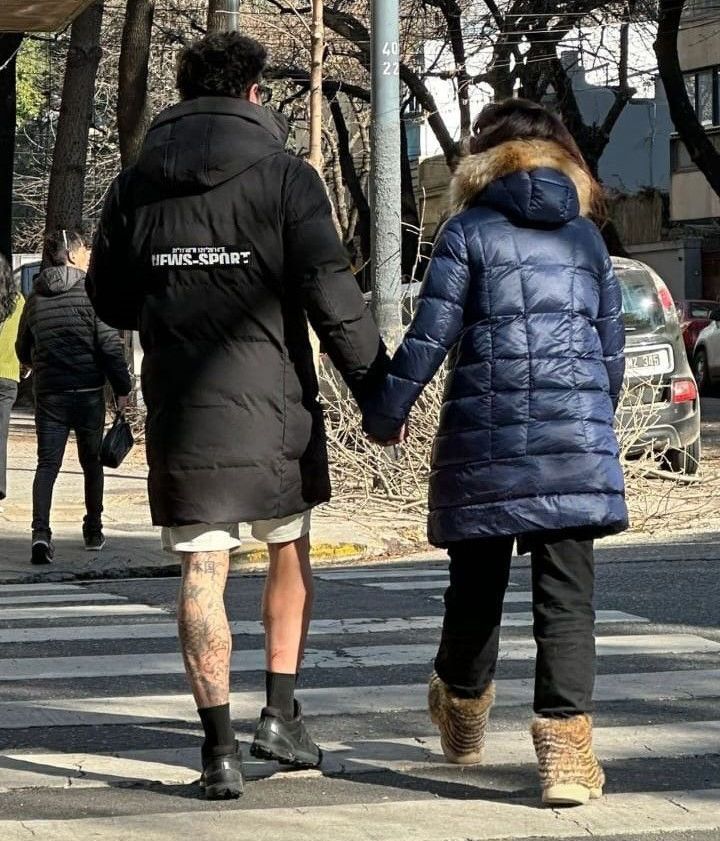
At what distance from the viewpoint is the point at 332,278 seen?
4812 mm

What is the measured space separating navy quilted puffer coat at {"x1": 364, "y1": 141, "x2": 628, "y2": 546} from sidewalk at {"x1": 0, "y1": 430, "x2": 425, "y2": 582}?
6.13 m

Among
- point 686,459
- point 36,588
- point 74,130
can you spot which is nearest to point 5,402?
point 36,588

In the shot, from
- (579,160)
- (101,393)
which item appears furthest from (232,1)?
(579,160)

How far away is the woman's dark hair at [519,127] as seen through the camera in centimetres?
489

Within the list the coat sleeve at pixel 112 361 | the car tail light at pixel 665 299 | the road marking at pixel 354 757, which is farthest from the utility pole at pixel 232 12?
the road marking at pixel 354 757

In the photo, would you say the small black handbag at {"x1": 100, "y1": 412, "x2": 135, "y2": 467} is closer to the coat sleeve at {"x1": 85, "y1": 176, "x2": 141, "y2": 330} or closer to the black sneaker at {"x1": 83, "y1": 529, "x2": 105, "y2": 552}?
the black sneaker at {"x1": 83, "y1": 529, "x2": 105, "y2": 552}

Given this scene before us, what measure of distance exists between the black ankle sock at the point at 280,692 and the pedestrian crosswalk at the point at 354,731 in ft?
0.65

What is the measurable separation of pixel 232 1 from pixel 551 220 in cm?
1043

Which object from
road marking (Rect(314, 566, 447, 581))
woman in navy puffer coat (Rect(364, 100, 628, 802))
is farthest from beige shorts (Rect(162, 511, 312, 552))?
road marking (Rect(314, 566, 447, 581))

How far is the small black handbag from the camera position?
35.0ft

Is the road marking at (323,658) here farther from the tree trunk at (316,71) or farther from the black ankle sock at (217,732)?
the tree trunk at (316,71)

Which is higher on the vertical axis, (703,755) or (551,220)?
(551,220)

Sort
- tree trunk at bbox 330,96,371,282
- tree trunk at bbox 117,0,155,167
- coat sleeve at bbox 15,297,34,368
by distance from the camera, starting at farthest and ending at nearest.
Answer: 1. tree trunk at bbox 330,96,371,282
2. tree trunk at bbox 117,0,155,167
3. coat sleeve at bbox 15,297,34,368

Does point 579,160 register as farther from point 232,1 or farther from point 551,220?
point 232,1
